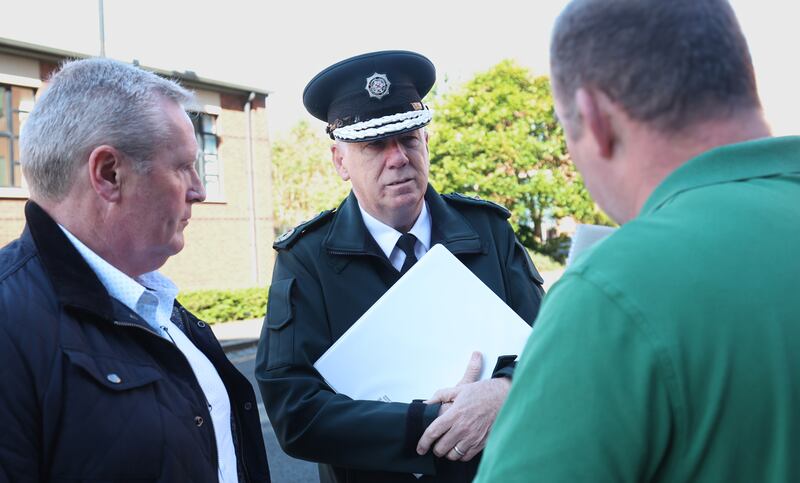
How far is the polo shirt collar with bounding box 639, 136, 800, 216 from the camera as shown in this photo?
2.72 ft

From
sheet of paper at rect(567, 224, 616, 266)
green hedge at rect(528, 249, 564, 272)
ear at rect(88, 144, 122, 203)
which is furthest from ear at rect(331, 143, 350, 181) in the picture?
green hedge at rect(528, 249, 564, 272)

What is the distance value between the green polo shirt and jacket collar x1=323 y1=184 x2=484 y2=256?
1277mm

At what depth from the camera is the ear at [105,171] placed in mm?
1452

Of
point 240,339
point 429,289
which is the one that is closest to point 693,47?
point 429,289

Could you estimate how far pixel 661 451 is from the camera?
2.45 feet

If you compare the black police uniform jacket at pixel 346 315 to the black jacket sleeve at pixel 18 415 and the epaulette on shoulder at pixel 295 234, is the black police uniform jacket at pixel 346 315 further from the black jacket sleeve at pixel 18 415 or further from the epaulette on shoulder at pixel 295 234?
the black jacket sleeve at pixel 18 415

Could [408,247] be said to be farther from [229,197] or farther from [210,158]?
[229,197]

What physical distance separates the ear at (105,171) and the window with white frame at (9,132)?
13.8m

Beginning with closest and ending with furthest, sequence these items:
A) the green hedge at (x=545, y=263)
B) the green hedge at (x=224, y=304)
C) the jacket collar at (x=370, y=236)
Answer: the jacket collar at (x=370, y=236) < the green hedge at (x=224, y=304) < the green hedge at (x=545, y=263)

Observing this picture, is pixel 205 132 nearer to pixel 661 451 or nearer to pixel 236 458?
pixel 236 458

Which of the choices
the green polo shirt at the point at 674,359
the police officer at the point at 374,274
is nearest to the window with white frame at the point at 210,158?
the police officer at the point at 374,274

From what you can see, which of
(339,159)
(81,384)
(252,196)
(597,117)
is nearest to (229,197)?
(252,196)

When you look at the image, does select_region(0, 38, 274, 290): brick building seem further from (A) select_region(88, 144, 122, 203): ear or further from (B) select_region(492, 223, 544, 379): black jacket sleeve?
(A) select_region(88, 144, 122, 203): ear

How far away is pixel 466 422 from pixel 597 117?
1.03m
